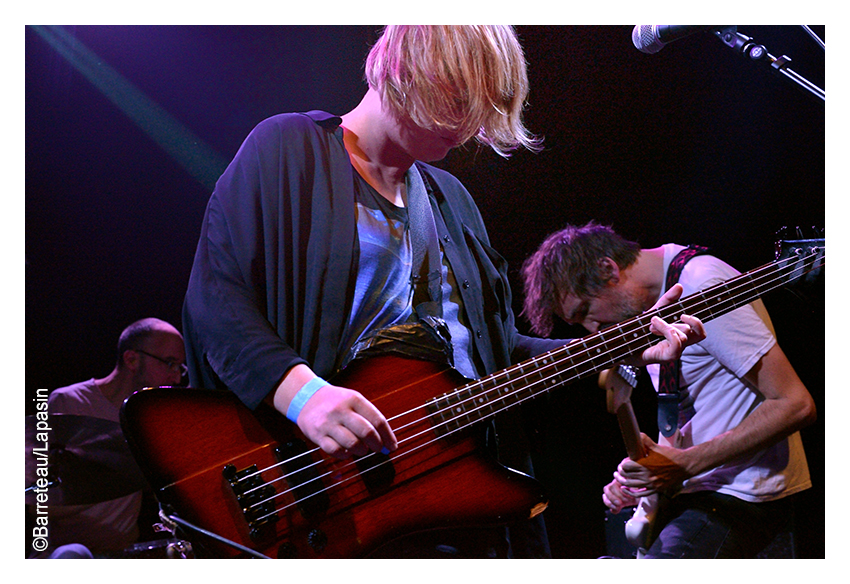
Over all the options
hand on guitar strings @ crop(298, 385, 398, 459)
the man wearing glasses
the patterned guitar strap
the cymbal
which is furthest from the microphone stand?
the cymbal

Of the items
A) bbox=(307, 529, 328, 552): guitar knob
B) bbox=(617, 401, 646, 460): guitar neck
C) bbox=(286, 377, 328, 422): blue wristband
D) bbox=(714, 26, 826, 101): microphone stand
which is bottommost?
bbox=(307, 529, 328, 552): guitar knob

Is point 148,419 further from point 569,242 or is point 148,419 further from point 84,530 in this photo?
point 569,242

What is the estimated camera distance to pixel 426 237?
184 cm

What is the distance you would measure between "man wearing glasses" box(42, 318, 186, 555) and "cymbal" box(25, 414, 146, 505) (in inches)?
1.2

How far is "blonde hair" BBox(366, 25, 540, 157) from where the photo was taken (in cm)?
182

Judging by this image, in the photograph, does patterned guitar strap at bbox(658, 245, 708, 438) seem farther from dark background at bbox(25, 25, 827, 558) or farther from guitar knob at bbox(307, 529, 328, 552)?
guitar knob at bbox(307, 529, 328, 552)

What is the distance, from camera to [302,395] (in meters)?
1.51

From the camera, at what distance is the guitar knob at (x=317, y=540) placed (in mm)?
1515

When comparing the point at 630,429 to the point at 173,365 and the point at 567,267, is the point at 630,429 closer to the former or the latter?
the point at 567,267

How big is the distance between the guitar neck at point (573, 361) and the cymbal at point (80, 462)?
3.02 feet
